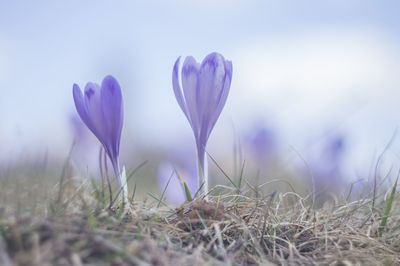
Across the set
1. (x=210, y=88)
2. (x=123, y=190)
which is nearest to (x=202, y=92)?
(x=210, y=88)

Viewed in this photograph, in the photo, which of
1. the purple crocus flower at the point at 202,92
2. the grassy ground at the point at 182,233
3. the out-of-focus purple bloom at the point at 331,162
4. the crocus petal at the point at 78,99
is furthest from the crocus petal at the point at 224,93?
the out-of-focus purple bloom at the point at 331,162

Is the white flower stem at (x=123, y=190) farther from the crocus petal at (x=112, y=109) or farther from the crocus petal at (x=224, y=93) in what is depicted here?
the crocus petal at (x=224, y=93)

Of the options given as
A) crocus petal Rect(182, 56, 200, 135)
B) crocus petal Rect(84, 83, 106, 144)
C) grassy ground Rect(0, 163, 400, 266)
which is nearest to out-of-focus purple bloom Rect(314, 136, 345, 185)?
grassy ground Rect(0, 163, 400, 266)

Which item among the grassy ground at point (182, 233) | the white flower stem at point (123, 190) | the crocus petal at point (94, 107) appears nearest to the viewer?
the grassy ground at point (182, 233)

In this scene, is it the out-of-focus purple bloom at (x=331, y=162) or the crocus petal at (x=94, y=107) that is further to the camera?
the out-of-focus purple bloom at (x=331, y=162)

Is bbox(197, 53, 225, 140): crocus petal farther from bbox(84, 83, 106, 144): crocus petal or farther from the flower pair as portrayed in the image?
bbox(84, 83, 106, 144): crocus petal

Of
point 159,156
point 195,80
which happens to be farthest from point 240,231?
point 159,156

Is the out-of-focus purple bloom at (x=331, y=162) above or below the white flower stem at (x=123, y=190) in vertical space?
below
